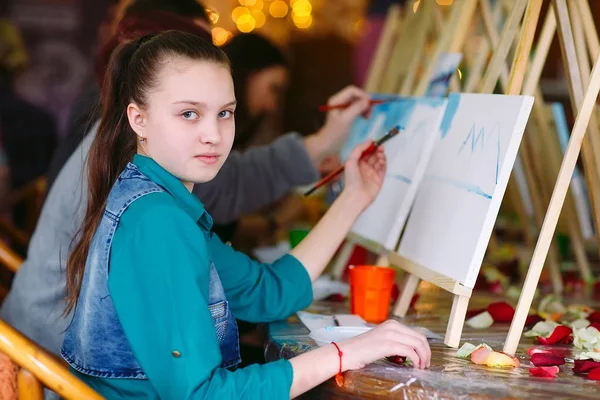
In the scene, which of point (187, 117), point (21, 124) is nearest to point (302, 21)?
point (21, 124)

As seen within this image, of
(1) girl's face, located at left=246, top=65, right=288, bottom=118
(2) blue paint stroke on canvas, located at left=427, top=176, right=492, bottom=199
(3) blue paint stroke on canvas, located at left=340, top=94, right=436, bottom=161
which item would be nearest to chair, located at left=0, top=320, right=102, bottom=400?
(2) blue paint stroke on canvas, located at left=427, top=176, right=492, bottom=199

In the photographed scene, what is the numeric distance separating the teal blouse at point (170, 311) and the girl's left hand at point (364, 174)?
69cm

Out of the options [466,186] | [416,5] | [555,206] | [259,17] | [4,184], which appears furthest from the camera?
[259,17]

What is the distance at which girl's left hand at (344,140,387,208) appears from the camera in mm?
2107

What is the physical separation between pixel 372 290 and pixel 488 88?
55 cm

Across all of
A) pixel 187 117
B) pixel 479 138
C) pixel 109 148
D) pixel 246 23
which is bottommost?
pixel 109 148

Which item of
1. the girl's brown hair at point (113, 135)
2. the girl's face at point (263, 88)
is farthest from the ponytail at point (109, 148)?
the girl's face at point (263, 88)

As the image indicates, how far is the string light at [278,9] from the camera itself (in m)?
6.14

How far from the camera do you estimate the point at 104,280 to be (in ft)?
4.84

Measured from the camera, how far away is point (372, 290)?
197 centimetres

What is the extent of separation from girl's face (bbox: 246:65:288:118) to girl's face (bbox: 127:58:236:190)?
2.04m

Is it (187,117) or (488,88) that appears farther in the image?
(488,88)

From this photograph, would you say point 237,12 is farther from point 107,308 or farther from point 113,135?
point 107,308

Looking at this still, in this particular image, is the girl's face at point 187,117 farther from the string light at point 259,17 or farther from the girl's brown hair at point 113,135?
the string light at point 259,17
